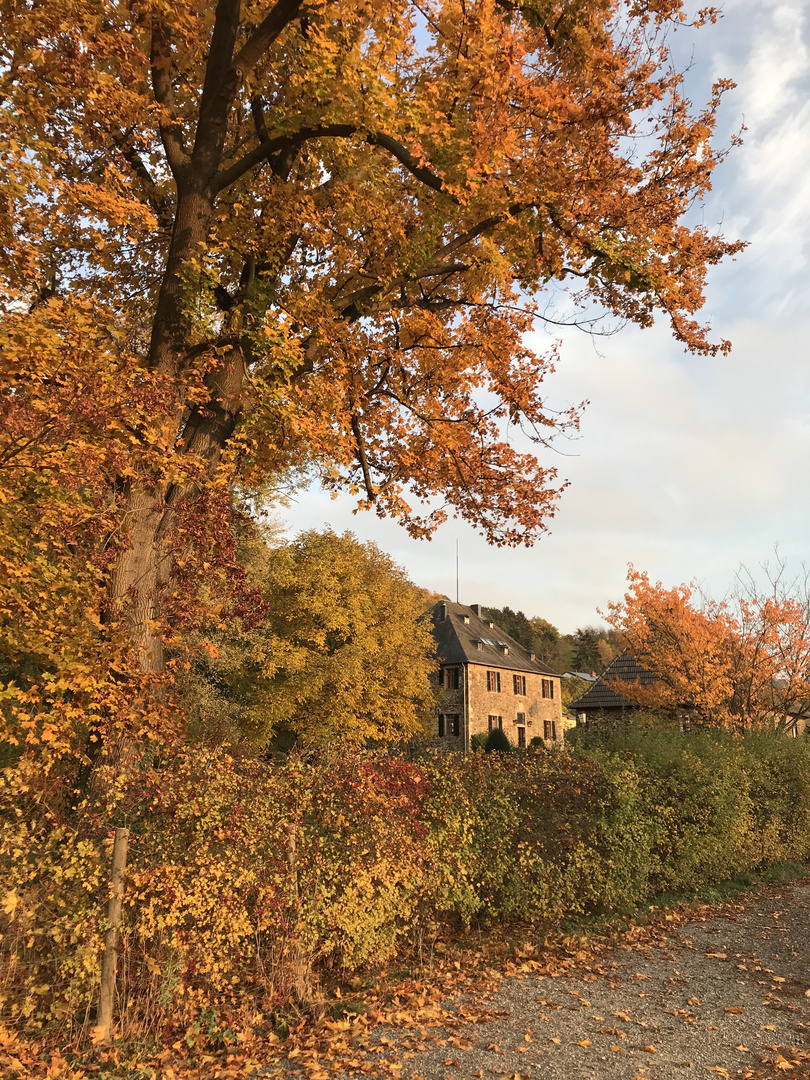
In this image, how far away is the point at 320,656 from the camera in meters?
25.1

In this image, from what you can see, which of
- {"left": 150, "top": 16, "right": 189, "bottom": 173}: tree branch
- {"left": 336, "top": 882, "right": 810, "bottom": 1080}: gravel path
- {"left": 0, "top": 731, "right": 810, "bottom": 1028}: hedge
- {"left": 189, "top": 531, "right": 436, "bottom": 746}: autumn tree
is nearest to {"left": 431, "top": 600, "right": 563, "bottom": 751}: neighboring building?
{"left": 189, "top": 531, "right": 436, "bottom": 746}: autumn tree

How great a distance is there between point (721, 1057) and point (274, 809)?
12.0ft

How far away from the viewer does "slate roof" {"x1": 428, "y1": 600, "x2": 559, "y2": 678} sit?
3934 centimetres

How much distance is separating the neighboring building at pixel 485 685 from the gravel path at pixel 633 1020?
28.4m

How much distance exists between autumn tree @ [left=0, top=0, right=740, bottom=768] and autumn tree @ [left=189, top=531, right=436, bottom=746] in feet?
49.6

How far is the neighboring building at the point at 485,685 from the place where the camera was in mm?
38125

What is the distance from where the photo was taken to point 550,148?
7.73 m

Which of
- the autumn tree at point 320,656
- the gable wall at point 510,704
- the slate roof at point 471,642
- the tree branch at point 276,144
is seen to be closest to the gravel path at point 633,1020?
the tree branch at point 276,144

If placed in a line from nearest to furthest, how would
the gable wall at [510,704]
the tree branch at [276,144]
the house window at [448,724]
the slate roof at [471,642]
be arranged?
1. the tree branch at [276,144]
2. the house window at [448,724]
3. the gable wall at [510,704]
4. the slate roof at [471,642]

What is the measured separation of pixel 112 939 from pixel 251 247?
7.26 m

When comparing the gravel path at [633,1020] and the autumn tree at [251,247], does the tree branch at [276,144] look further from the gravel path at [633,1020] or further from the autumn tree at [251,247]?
the gravel path at [633,1020]

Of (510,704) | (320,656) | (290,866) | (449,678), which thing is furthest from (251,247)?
(510,704)

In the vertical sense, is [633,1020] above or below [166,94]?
below

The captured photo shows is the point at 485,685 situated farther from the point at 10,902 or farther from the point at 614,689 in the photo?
the point at 10,902
